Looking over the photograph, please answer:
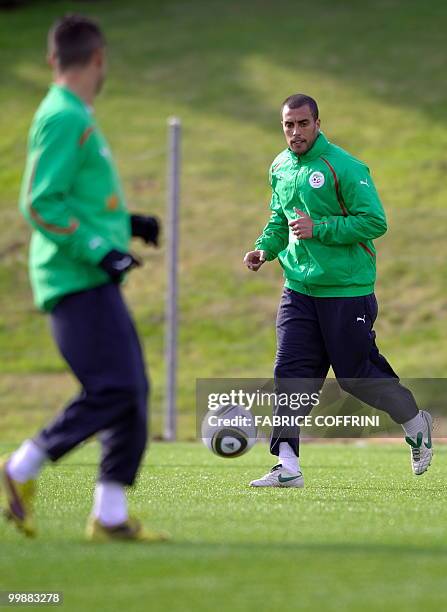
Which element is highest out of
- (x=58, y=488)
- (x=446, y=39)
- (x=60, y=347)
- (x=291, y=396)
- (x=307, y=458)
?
(x=446, y=39)

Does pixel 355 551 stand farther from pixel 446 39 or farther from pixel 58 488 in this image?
pixel 446 39

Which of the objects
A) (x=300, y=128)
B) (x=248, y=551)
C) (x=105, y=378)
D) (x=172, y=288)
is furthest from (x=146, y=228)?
(x=172, y=288)

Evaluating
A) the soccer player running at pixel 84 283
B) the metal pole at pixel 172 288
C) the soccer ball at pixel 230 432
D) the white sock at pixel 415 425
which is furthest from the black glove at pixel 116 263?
the metal pole at pixel 172 288

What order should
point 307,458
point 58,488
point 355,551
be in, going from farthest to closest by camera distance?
1. point 307,458
2. point 58,488
3. point 355,551

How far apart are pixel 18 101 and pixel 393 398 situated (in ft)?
69.4

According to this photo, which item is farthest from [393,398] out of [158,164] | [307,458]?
[158,164]

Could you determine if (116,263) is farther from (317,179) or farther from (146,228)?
(317,179)

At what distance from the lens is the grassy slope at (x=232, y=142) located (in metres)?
17.2

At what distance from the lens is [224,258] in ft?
61.2

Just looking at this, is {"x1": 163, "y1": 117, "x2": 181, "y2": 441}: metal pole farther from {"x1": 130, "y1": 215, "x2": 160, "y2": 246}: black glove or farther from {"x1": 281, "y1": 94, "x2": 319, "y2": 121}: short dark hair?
{"x1": 130, "y1": 215, "x2": 160, "y2": 246}: black glove

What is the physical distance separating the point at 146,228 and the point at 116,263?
41cm

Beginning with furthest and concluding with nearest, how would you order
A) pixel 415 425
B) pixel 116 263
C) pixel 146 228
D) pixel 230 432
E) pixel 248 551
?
pixel 230 432 → pixel 415 425 → pixel 146 228 → pixel 116 263 → pixel 248 551

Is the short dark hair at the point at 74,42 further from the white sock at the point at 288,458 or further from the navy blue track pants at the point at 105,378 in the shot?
the white sock at the point at 288,458

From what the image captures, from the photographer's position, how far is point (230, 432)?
7.20m
